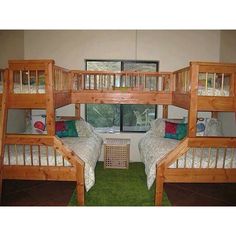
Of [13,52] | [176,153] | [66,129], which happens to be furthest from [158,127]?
[13,52]

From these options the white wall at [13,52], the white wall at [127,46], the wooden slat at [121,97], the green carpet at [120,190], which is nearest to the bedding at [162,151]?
the green carpet at [120,190]

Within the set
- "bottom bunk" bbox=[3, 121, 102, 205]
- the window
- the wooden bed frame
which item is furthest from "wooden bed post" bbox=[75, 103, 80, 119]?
"bottom bunk" bbox=[3, 121, 102, 205]

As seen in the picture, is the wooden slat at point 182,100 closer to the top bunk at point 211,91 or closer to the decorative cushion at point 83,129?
the top bunk at point 211,91

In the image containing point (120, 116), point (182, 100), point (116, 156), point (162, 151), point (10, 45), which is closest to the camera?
point (182, 100)

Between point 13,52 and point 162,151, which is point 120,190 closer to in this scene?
point 162,151

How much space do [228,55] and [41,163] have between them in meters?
3.39

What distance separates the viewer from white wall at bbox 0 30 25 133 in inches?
130

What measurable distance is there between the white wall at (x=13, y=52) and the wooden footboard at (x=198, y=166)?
2.31 meters

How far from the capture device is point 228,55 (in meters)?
3.98
